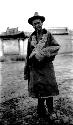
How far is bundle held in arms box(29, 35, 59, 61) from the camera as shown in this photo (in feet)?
12.5

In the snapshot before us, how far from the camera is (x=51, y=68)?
4.00 meters

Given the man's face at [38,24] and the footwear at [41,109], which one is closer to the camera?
the man's face at [38,24]

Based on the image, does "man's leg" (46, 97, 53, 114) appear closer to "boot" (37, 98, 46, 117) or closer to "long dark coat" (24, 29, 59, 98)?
"boot" (37, 98, 46, 117)

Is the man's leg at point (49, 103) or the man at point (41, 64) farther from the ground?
the man at point (41, 64)

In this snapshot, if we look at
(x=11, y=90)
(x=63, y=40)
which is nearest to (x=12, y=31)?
(x=63, y=40)

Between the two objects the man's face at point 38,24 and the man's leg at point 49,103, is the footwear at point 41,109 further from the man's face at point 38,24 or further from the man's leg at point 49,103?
the man's face at point 38,24

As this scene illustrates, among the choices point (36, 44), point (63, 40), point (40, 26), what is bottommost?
point (63, 40)

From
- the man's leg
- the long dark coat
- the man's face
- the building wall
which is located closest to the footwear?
the man's leg

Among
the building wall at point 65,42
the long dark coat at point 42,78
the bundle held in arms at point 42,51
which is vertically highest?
the bundle held in arms at point 42,51

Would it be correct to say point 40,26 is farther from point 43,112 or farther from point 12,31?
point 12,31

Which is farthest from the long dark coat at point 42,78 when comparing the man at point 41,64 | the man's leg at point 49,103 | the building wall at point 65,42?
the building wall at point 65,42

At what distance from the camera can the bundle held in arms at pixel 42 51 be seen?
3796 millimetres

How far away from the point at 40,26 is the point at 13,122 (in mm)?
1942

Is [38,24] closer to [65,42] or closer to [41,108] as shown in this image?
[41,108]
